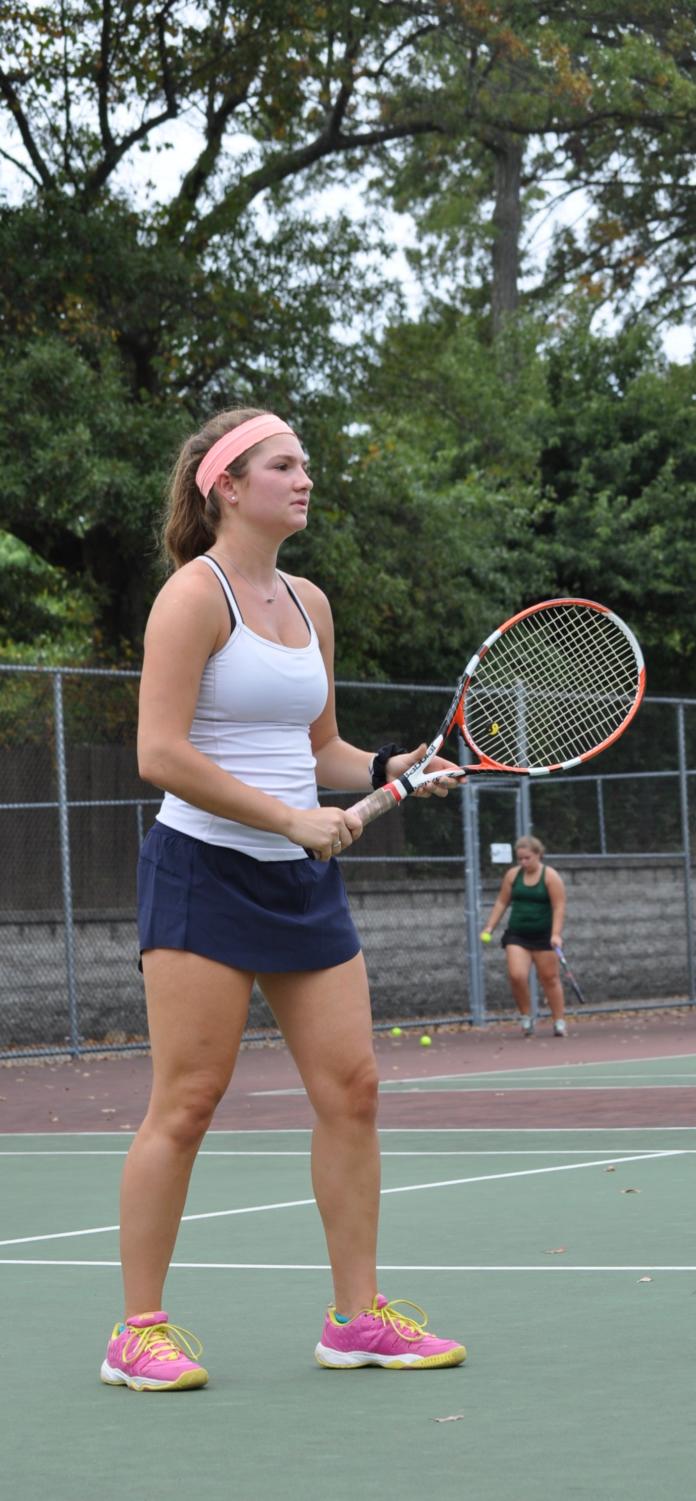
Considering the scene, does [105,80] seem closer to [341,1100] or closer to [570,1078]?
[570,1078]

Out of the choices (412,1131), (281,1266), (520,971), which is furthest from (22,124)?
→ (281,1266)

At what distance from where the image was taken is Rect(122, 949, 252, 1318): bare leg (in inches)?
163

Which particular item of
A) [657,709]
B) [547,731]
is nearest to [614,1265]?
[547,731]

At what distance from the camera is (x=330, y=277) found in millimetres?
19656

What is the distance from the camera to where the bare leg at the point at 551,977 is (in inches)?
659

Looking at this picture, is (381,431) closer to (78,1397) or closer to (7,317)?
(7,317)

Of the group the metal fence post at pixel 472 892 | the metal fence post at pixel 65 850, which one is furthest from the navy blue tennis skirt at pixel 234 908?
the metal fence post at pixel 472 892

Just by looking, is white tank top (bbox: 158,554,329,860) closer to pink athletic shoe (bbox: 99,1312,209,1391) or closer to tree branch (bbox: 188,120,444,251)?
pink athletic shoe (bbox: 99,1312,209,1391)

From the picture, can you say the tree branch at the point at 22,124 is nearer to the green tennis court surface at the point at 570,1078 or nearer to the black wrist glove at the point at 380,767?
the green tennis court surface at the point at 570,1078

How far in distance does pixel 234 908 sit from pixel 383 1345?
883mm

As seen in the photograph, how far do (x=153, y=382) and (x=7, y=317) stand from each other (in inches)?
59.7

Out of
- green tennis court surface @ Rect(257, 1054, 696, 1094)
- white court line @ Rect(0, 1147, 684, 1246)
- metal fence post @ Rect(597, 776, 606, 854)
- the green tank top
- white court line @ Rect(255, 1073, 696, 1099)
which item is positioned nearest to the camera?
white court line @ Rect(0, 1147, 684, 1246)

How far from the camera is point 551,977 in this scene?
664 inches

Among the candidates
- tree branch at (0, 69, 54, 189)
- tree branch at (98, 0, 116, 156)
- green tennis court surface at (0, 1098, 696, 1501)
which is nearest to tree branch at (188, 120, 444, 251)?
tree branch at (98, 0, 116, 156)
